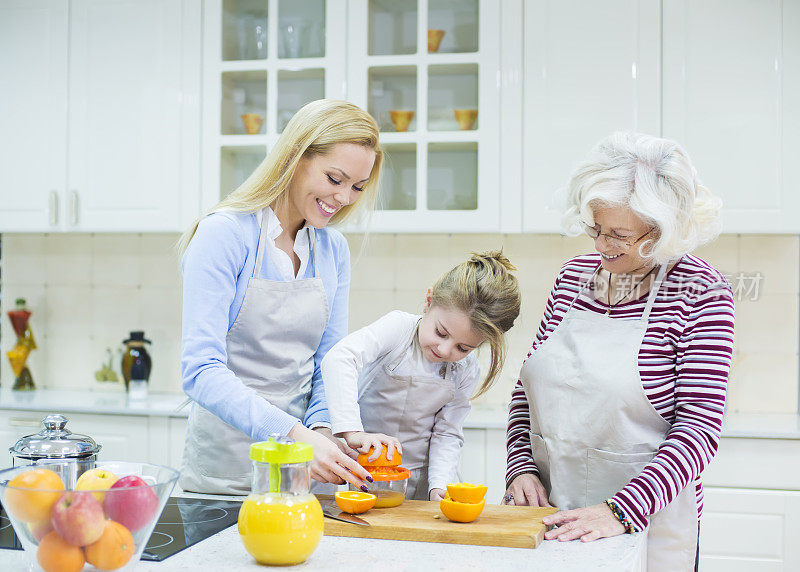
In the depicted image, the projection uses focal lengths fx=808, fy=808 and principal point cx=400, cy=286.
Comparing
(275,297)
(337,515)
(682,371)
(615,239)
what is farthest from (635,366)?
(275,297)

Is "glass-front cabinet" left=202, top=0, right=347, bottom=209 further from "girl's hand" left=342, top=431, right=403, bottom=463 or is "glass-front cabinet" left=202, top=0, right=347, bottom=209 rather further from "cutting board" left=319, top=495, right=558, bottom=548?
"cutting board" left=319, top=495, right=558, bottom=548

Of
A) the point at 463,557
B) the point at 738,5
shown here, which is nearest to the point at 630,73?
the point at 738,5

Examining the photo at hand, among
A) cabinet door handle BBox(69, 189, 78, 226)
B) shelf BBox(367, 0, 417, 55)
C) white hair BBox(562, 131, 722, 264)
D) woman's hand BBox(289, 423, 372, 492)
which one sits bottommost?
woman's hand BBox(289, 423, 372, 492)

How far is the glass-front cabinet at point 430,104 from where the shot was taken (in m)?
2.79

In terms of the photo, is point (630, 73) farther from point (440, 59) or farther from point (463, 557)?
point (463, 557)

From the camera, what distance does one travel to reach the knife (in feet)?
4.17

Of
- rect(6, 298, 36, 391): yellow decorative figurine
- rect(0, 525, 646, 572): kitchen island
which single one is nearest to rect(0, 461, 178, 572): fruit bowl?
rect(0, 525, 646, 572): kitchen island

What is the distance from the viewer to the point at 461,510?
1.29 metres

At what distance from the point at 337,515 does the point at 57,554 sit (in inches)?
18.1

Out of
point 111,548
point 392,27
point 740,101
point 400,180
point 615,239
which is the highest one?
point 392,27

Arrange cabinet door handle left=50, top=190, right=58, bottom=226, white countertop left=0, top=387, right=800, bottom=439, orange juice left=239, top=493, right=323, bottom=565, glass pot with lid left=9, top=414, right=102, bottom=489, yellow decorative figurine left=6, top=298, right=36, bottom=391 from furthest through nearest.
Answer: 1. yellow decorative figurine left=6, top=298, right=36, bottom=391
2. cabinet door handle left=50, top=190, right=58, bottom=226
3. white countertop left=0, top=387, right=800, bottom=439
4. glass pot with lid left=9, top=414, right=102, bottom=489
5. orange juice left=239, top=493, right=323, bottom=565

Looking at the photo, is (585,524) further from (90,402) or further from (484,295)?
(90,402)

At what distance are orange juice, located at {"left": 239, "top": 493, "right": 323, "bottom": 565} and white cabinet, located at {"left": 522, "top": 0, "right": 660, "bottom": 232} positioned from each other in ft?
6.03

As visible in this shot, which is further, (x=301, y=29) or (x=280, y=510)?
(x=301, y=29)
